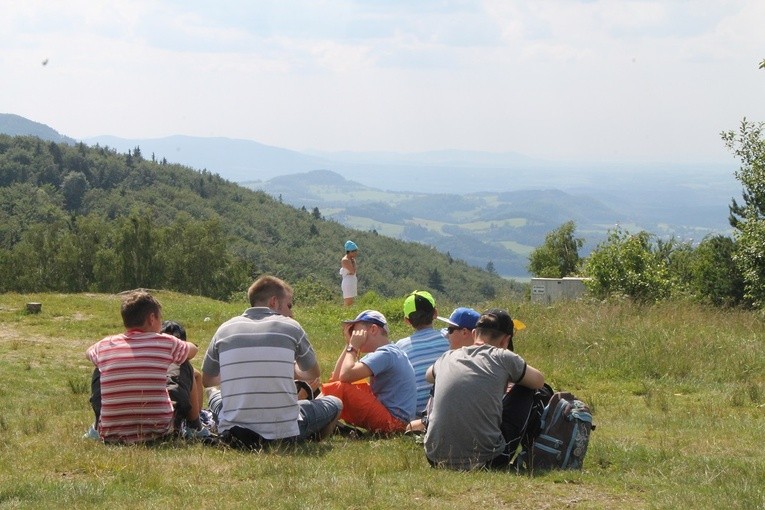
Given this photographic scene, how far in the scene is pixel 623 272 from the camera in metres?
31.4

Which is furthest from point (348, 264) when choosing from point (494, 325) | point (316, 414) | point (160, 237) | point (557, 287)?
point (160, 237)

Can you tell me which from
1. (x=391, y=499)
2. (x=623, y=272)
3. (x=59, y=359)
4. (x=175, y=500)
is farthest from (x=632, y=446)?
(x=623, y=272)

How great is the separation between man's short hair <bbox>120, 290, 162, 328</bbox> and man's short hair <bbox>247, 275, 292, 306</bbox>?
0.70 metres

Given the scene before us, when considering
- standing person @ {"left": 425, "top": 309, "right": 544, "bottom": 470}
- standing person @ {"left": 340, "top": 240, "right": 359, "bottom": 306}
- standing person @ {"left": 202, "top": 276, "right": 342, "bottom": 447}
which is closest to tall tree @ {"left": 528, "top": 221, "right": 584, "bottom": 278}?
standing person @ {"left": 340, "top": 240, "right": 359, "bottom": 306}

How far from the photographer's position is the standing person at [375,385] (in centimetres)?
751

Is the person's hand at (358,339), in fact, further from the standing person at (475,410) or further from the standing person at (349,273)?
the standing person at (349,273)

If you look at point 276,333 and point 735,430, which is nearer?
point 276,333

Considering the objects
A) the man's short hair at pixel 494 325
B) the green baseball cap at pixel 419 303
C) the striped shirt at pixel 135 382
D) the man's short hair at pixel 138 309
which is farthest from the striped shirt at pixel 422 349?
the man's short hair at pixel 138 309

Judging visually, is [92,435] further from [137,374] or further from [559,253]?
[559,253]

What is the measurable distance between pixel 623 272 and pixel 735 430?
948 inches

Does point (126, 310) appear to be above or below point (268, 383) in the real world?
above

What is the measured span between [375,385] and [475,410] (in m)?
1.74

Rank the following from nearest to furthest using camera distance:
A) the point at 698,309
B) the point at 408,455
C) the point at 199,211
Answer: the point at 408,455 → the point at 698,309 → the point at 199,211

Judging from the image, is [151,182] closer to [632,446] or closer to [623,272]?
[623,272]
